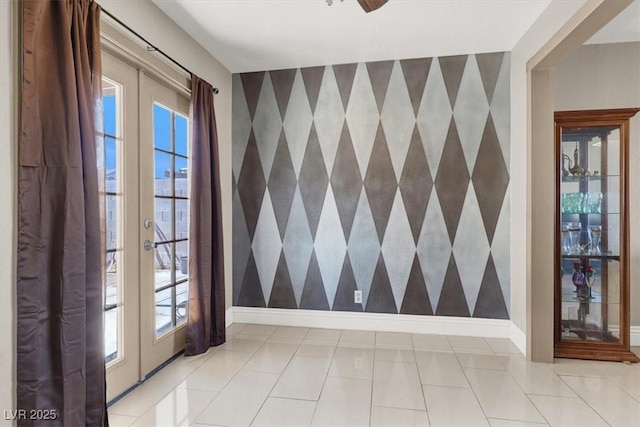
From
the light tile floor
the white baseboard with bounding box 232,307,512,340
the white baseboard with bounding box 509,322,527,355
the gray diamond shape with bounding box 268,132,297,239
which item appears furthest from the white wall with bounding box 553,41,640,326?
the gray diamond shape with bounding box 268,132,297,239

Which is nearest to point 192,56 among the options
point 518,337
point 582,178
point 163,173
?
point 163,173

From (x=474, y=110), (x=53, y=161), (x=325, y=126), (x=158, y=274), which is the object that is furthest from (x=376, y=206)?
(x=53, y=161)

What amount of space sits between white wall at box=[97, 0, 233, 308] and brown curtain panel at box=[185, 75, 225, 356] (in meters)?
0.25

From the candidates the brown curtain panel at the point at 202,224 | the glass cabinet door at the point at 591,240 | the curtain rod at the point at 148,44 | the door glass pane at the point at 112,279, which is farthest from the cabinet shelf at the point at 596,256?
the curtain rod at the point at 148,44

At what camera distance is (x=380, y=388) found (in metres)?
2.30

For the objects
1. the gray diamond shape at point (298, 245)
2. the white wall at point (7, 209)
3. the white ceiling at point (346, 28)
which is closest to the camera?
the white wall at point (7, 209)

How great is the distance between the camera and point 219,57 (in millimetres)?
3312

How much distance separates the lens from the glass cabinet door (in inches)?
106

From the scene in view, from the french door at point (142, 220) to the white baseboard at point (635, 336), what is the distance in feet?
12.9

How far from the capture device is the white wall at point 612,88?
3.00 metres

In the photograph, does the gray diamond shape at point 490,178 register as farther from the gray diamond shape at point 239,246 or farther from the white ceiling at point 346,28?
the gray diamond shape at point 239,246

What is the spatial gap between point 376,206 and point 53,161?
2.58 metres

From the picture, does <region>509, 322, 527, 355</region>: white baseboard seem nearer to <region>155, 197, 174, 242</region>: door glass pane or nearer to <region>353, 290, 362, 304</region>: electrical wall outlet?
<region>353, 290, 362, 304</region>: electrical wall outlet

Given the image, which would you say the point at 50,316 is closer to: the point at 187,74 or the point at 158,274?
the point at 158,274
